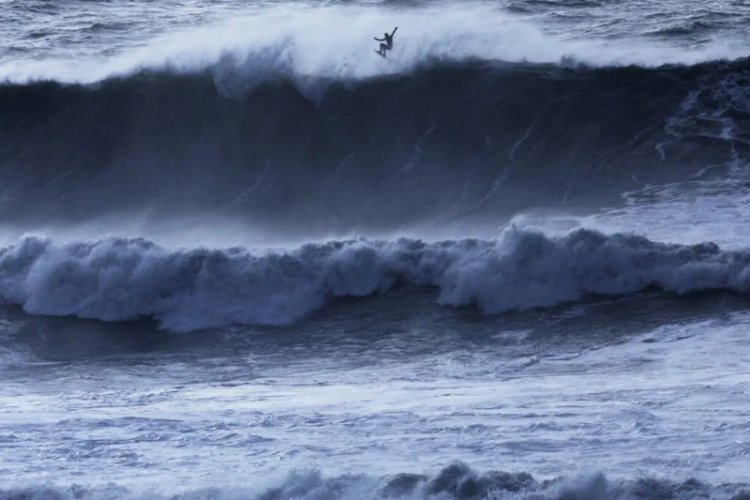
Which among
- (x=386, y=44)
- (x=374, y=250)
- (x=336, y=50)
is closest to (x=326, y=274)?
(x=374, y=250)

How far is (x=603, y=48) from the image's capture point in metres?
21.8

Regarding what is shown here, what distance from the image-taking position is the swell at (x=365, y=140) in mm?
18297

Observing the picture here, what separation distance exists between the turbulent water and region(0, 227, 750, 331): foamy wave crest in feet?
0.10

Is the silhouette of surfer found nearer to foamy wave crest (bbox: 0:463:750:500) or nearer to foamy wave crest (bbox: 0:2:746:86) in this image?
foamy wave crest (bbox: 0:2:746:86)

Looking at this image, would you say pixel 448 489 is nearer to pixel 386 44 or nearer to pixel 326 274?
pixel 326 274

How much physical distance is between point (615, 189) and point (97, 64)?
9429mm

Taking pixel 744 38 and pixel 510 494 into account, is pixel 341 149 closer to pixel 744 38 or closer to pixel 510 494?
pixel 744 38

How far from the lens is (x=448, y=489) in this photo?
9.81 meters

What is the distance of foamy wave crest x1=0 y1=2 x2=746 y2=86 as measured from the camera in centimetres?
2127

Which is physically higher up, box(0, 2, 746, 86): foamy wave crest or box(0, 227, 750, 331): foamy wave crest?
box(0, 2, 746, 86): foamy wave crest

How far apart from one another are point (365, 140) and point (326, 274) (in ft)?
15.6

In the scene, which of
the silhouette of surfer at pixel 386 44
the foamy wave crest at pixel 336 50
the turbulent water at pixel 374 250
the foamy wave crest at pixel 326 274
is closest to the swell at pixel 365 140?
the turbulent water at pixel 374 250

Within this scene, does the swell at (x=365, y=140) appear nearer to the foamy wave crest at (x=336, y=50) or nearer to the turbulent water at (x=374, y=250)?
the turbulent water at (x=374, y=250)

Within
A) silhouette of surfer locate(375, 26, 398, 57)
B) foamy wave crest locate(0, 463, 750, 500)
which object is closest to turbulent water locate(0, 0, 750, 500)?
foamy wave crest locate(0, 463, 750, 500)
